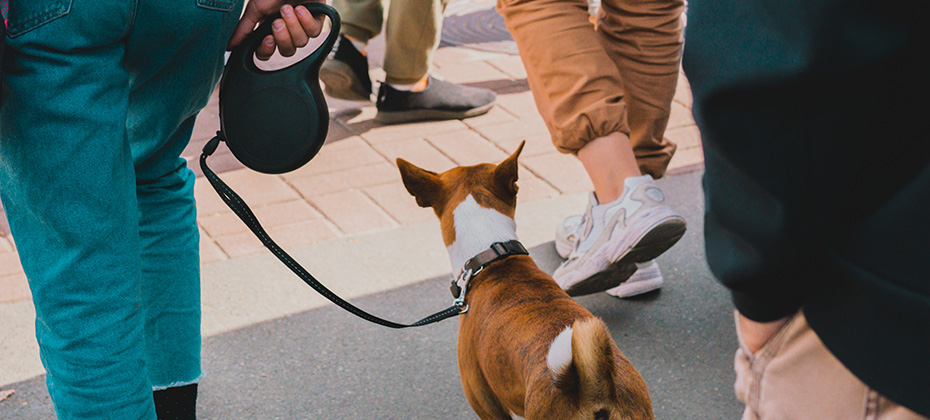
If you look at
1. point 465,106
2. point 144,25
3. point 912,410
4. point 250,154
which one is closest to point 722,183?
point 912,410

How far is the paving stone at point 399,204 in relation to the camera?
3.56m

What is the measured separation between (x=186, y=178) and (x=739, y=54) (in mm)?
1485

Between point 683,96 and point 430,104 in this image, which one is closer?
point 430,104

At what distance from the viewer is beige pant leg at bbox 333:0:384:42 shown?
4172mm

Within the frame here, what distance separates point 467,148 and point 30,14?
9.57ft

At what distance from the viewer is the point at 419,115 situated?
4.46m

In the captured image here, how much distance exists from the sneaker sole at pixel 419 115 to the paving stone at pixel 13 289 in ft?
6.55

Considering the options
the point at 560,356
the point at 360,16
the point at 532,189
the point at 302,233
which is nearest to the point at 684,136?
the point at 532,189

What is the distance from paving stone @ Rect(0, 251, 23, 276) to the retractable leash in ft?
5.47

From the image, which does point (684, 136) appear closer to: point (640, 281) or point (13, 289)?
point (640, 281)

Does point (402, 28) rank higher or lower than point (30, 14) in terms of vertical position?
lower

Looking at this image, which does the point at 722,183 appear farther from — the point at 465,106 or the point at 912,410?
the point at 465,106

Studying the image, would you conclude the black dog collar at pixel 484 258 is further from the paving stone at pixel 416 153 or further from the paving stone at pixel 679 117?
the paving stone at pixel 679 117

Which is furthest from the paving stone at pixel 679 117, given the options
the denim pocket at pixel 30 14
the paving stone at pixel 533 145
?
the denim pocket at pixel 30 14
